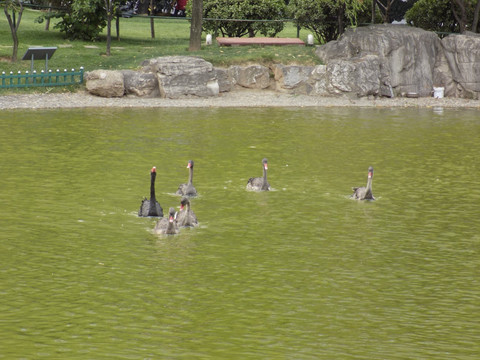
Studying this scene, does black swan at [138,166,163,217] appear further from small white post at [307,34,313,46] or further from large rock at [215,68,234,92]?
small white post at [307,34,313,46]

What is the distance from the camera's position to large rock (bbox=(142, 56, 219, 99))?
37625 mm

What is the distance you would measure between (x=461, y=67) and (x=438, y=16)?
32.9ft

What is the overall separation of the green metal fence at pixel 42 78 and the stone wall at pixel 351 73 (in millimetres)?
1053

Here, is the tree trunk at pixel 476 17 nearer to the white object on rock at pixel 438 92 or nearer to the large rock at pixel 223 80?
the white object on rock at pixel 438 92

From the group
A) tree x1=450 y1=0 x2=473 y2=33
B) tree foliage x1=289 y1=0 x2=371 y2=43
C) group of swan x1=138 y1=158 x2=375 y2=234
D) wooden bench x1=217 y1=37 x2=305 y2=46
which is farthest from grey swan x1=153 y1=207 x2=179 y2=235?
tree x1=450 y1=0 x2=473 y2=33

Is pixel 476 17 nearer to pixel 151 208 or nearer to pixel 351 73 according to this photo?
pixel 351 73

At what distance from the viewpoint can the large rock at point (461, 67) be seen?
40.9m

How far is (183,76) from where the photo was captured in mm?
37750

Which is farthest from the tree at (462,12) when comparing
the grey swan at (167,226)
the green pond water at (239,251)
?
the grey swan at (167,226)

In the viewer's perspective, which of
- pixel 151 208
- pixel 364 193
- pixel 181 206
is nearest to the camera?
pixel 181 206

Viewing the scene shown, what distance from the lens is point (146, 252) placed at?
50.1ft

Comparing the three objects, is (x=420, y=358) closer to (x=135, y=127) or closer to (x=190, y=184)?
(x=190, y=184)

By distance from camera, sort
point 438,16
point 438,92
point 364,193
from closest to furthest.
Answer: point 364,193 → point 438,92 → point 438,16

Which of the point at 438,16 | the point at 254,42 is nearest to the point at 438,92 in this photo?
Answer: the point at 254,42
